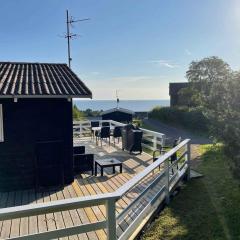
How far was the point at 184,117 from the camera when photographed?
28609 millimetres

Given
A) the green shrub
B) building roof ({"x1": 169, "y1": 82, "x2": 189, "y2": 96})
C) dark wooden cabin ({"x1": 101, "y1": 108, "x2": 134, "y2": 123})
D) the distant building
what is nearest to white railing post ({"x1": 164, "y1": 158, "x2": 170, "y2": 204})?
the green shrub

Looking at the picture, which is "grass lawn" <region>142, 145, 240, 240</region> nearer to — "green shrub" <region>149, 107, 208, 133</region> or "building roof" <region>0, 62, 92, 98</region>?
"building roof" <region>0, 62, 92, 98</region>

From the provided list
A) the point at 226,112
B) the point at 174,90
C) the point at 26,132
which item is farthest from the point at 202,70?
the point at 226,112

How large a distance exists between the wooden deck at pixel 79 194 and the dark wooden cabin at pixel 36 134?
342 millimetres

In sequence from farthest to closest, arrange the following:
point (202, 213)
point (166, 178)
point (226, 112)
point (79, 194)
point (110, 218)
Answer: point (79, 194) → point (166, 178) → point (202, 213) → point (226, 112) → point (110, 218)

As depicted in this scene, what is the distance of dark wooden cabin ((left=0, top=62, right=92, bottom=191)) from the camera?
766cm

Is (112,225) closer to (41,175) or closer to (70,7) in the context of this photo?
(41,175)

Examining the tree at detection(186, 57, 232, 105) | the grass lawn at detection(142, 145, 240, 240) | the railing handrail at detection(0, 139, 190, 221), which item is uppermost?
the tree at detection(186, 57, 232, 105)

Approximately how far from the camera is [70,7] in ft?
49.5

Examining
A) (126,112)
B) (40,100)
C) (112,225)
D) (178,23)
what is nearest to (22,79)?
(40,100)

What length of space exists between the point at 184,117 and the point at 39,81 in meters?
21.5

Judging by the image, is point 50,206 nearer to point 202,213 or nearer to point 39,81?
point 202,213

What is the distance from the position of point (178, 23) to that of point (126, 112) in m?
16.4

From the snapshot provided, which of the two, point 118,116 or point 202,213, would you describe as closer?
point 202,213
